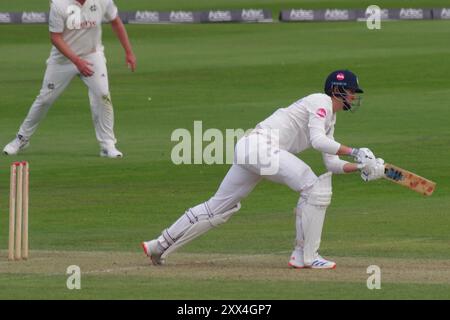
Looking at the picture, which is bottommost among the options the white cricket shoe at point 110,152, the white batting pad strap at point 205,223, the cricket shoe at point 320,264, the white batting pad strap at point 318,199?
the white cricket shoe at point 110,152

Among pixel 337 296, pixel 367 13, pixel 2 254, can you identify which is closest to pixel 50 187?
pixel 2 254

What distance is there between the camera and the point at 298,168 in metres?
12.1

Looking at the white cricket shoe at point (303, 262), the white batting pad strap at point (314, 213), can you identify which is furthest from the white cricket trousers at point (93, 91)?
the white batting pad strap at point (314, 213)

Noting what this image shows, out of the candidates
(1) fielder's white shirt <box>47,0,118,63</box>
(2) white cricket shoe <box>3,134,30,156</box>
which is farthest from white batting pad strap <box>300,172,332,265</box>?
(2) white cricket shoe <box>3,134,30,156</box>

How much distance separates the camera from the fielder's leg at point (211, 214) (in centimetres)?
1229

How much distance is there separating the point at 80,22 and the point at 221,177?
2.55 meters

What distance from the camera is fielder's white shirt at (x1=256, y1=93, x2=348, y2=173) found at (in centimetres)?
1205

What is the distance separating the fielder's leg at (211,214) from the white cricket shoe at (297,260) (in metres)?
0.60

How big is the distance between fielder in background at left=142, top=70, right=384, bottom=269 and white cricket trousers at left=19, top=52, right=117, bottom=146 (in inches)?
272
